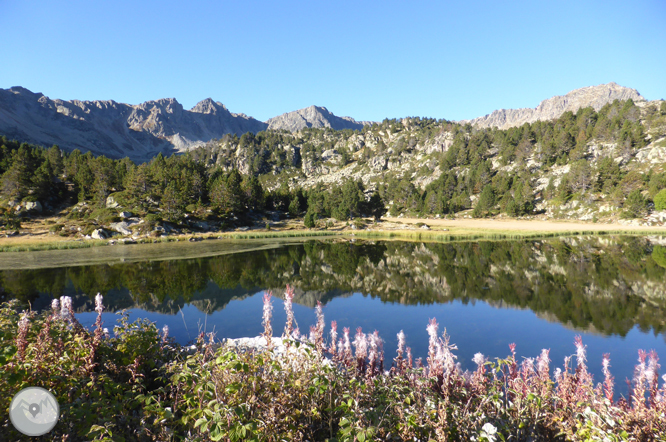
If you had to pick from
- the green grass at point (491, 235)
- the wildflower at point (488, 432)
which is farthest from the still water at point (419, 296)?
the green grass at point (491, 235)

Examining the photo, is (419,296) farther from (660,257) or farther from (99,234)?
(99,234)

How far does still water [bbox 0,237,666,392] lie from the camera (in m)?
13.4

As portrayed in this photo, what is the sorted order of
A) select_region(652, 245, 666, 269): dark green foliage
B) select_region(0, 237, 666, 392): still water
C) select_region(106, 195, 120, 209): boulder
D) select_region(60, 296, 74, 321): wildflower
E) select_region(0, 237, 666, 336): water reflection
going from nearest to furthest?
1. select_region(60, 296, 74, 321): wildflower
2. select_region(0, 237, 666, 392): still water
3. select_region(0, 237, 666, 336): water reflection
4. select_region(652, 245, 666, 269): dark green foliage
5. select_region(106, 195, 120, 209): boulder

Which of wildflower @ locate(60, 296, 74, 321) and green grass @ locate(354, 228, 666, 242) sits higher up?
wildflower @ locate(60, 296, 74, 321)

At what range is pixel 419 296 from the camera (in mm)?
20672

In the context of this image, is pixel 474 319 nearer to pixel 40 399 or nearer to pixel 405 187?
pixel 40 399

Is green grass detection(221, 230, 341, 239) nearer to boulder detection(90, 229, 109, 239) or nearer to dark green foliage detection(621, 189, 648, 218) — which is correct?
boulder detection(90, 229, 109, 239)

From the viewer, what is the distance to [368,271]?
29859mm

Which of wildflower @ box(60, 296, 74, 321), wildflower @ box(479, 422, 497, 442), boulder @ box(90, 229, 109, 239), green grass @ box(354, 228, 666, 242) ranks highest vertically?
wildflower @ box(60, 296, 74, 321)

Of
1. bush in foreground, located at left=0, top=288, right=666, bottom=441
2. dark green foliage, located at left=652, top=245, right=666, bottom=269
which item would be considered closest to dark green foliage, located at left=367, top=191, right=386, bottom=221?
dark green foliage, located at left=652, top=245, right=666, bottom=269

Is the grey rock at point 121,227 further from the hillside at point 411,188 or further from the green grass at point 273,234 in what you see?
the green grass at point 273,234

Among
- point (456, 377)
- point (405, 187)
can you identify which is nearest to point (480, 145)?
point (405, 187)

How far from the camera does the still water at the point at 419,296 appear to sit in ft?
43.8

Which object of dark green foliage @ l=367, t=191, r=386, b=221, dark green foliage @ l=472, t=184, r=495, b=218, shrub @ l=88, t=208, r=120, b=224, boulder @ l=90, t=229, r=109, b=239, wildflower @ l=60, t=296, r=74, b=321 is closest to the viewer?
wildflower @ l=60, t=296, r=74, b=321
